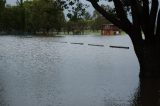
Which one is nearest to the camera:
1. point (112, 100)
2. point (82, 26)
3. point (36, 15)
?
point (112, 100)

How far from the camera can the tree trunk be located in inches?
741

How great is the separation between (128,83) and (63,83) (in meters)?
2.69

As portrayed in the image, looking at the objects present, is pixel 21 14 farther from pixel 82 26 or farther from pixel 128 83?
A: pixel 128 83

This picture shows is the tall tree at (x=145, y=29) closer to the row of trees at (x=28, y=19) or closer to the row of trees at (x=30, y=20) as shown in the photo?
the row of trees at (x=30, y=20)

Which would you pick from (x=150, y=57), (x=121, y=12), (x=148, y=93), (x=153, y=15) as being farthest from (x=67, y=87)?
(x=153, y=15)

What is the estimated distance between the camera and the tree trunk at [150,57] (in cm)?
1883

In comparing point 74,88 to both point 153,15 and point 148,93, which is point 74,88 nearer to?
point 148,93

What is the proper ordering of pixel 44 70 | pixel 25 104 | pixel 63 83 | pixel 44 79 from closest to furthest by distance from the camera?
pixel 25 104 < pixel 63 83 < pixel 44 79 < pixel 44 70

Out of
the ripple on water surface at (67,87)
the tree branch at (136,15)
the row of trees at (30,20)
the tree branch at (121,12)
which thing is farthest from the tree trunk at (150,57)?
the row of trees at (30,20)

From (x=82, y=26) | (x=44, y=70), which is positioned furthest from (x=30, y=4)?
(x=44, y=70)

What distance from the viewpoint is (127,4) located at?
65.6ft

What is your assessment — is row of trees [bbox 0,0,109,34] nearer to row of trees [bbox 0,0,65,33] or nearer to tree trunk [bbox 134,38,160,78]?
row of trees [bbox 0,0,65,33]

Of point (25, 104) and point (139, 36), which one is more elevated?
point (139, 36)

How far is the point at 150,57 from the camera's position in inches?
742
